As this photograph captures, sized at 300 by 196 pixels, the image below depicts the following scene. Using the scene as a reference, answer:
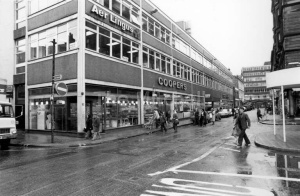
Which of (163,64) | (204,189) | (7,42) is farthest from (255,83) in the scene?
(204,189)

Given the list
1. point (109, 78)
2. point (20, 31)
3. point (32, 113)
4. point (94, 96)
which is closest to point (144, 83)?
point (109, 78)

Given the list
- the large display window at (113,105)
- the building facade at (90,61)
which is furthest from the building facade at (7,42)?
the large display window at (113,105)

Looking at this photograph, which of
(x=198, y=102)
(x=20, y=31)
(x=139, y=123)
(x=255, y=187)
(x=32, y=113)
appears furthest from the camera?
(x=198, y=102)

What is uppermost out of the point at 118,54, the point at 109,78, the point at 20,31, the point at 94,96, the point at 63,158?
the point at 20,31

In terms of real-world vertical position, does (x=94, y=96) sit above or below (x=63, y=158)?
above

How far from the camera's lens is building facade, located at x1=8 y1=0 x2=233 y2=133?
55.7 ft

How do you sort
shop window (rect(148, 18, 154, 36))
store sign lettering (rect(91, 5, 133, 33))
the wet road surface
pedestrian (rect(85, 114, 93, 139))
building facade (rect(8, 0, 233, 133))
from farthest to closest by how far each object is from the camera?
shop window (rect(148, 18, 154, 36)) → store sign lettering (rect(91, 5, 133, 33)) → building facade (rect(8, 0, 233, 133)) → pedestrian (rect(85, 114, 93, 139)) → the wet road surface

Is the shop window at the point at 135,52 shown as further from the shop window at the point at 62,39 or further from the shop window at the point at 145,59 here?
the shop window at the point at 62,39

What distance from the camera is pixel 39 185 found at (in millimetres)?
5703

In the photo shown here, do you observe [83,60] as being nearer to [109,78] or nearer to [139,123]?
[109,78]

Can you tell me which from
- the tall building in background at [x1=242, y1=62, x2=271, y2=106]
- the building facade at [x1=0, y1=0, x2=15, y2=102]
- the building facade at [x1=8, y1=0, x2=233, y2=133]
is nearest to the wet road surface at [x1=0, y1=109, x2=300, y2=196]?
the building facade at [x1=8, y1=0, x2=233, y2=133]

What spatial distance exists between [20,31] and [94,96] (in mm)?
10718

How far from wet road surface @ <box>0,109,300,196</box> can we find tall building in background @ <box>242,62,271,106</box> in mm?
126367

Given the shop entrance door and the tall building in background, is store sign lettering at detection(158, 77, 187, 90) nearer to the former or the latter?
the shop entrance door
